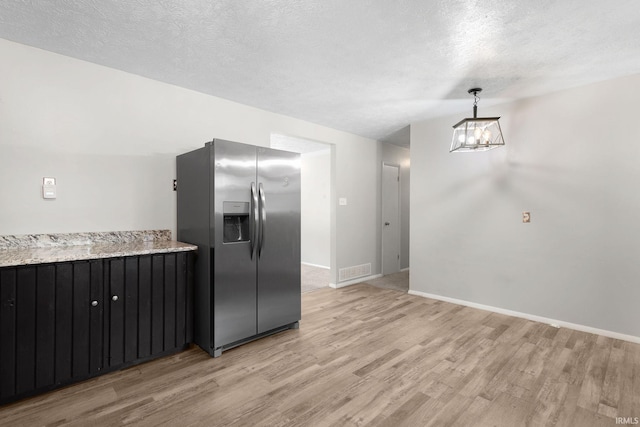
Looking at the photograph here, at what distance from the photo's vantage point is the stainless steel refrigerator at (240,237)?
8.47 ft

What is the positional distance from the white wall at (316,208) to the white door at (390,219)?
4.00 feet

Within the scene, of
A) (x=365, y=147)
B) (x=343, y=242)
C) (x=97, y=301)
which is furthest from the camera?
(x=365, y=147)

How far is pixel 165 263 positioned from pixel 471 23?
117 inches

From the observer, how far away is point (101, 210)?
2674mm

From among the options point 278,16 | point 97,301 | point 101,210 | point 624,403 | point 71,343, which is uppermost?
point 278,16

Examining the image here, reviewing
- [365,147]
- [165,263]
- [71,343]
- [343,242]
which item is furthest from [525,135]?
A: [71,343]

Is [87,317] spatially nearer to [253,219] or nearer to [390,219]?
[253,219]

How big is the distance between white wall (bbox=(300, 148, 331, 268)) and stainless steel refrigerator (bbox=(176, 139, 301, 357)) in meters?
3.23

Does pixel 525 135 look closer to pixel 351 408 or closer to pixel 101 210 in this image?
pixel 351 408

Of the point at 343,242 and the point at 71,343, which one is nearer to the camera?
the point at 71,343

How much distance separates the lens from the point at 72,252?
2.19 m

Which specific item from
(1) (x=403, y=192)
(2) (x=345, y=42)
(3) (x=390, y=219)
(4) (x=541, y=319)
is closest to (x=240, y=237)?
(2) (x=345, y=42)

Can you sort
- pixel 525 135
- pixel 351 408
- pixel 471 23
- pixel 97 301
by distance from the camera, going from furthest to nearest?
pixel 525 135 → pixel 97 301 → pixel 471 23 → pixel 351 408

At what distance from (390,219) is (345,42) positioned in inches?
158
